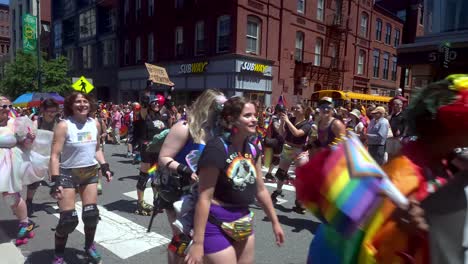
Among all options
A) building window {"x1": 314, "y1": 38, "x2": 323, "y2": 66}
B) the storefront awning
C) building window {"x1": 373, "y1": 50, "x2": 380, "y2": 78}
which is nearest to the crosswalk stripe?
the storefront awning

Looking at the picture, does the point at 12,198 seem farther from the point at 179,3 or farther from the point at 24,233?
the point at 179,3

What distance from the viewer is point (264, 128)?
10.6 m

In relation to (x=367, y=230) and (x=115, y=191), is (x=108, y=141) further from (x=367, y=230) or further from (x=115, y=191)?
(x=367, y=230)

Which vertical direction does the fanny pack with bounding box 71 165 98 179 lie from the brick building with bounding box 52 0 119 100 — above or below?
below

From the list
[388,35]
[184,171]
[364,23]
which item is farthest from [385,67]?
[184,171]

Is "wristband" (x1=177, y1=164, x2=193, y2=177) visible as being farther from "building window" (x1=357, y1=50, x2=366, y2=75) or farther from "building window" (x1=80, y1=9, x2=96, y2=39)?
"building window" (x1=80, y1=9, x2=96, y2=39)

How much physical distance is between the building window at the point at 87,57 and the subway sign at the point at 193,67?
15032 millimetres

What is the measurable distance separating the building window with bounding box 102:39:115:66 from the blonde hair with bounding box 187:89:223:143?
3111 centimetres

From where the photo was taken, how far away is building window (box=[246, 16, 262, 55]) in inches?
853

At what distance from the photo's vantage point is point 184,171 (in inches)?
119

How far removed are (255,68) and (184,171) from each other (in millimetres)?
19120

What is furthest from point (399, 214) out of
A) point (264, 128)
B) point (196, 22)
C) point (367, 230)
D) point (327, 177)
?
point (196, 22)

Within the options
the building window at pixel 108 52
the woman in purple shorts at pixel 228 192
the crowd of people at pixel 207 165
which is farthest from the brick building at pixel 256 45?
the woman in purple shorts at pixel 228 192

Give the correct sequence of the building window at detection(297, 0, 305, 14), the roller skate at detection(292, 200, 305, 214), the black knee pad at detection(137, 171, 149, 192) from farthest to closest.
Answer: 1. the building window at detection(297, 0, 305, 14)
2. the roller skate at detection(292, 200, 305, 214)
3. the black knee pad at detection(137, 171, 149, 192)
